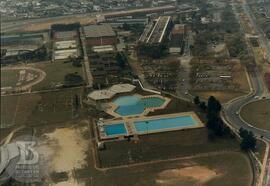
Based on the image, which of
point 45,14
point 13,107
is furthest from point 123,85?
point 45,14

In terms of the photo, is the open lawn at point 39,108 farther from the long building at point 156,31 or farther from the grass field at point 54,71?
the long building at point 156,31

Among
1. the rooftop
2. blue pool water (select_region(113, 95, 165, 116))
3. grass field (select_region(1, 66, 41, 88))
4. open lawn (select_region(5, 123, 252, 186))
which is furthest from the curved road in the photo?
the rooftop

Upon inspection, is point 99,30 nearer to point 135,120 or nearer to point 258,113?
point 135,120

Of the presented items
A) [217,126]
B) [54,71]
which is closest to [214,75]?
[217,126]

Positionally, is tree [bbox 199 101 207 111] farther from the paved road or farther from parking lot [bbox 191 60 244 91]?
the paved road

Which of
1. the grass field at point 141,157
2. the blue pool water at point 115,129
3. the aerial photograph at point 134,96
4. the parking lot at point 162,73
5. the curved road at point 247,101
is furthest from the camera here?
the parking lot at point 162,73

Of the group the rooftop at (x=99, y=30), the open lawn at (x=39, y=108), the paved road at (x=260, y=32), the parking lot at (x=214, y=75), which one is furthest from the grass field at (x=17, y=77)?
the paved road at (x=260, y=32)
